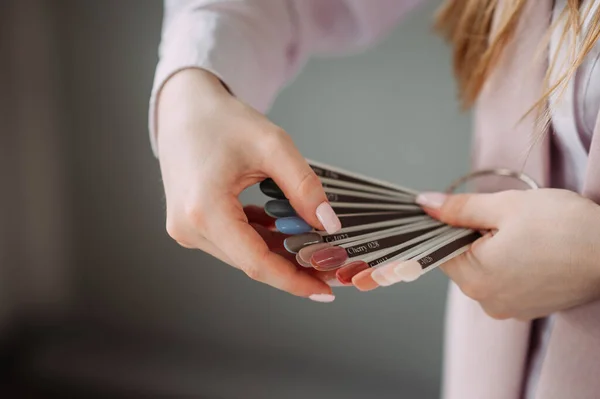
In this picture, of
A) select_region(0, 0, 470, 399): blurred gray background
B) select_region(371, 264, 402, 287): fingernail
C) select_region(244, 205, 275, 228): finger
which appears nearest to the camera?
Answer: select_region(371, 264, 402, 287): fingernail

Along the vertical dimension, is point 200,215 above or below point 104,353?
above

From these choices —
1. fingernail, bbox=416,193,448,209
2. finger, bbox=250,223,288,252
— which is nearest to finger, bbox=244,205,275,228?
finger, bbox=250,223,288,252

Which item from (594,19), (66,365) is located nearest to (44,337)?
(66,365)

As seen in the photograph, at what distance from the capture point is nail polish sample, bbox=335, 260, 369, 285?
0.36 metres

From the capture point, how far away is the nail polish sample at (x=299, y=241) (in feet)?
1.23

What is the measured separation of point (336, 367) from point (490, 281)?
891mm

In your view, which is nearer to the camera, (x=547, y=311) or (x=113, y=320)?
(x=547, y=311)

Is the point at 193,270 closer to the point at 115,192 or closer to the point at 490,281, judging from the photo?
the point at 115,192

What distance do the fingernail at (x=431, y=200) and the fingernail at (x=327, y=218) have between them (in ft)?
0.36

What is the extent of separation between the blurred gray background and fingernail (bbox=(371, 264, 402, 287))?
791 mm

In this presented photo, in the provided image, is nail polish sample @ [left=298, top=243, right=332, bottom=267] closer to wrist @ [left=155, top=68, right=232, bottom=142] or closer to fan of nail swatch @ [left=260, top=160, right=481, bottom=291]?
fan of nail swatch @ [left=260, top=160, right=481, bottom=291]

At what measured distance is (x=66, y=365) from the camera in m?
1.29

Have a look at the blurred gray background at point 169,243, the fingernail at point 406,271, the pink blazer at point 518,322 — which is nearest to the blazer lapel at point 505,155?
the pink blazer at point 518,322

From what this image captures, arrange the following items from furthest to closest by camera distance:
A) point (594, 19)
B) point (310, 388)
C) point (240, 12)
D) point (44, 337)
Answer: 1. point (44, 337)
2. point (310, 388)
3. point (240, 12)
4. point (594, 19)
